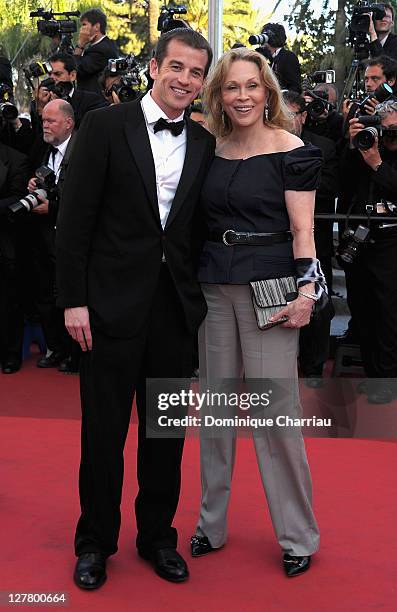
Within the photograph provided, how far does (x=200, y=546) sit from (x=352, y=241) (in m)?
2.18

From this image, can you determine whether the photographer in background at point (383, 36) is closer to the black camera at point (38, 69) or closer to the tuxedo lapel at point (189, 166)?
the black camera at point (38, 69)

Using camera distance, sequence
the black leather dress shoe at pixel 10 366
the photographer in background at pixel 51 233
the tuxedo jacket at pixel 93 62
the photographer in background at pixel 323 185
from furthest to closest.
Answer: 1. the tuxedo jacket at pixel 93 62
2. the black leather dress shoe at pixel 10 366
3. the photographer in background at pixel 51 233
4. the photographer in background at pixel 323 185

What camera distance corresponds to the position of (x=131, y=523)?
10.3 ft

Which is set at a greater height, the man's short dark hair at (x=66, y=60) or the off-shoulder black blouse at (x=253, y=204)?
the man's short dark hair at (x=66, y=60)

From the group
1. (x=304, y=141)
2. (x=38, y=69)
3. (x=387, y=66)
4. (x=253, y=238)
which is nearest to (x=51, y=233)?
(x=38, y=69)

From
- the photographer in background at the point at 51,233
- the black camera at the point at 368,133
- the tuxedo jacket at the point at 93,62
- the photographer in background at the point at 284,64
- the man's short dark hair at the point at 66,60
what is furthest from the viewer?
the tuxedo jacket at the point at 93,62

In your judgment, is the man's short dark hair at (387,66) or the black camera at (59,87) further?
the black camera at (59,87)

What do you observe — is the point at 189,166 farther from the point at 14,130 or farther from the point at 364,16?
the point at 14,130

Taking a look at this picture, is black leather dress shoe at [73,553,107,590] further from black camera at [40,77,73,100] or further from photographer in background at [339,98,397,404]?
black camera at [40,77,73,100]

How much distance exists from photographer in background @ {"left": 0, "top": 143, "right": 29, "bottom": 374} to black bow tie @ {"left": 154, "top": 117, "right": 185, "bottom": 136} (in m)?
2.78

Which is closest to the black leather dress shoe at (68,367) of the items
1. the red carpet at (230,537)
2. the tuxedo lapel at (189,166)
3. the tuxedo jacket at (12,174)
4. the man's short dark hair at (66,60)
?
the tuxedo jacket at (12,174)

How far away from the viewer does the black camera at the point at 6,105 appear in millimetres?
5555

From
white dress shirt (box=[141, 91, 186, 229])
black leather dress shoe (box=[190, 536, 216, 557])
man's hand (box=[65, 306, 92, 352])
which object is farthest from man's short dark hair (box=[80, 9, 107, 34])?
black leather dress shoe (box=[190, 536, 216, 557])

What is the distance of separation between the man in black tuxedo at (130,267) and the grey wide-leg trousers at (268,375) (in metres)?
0.07
